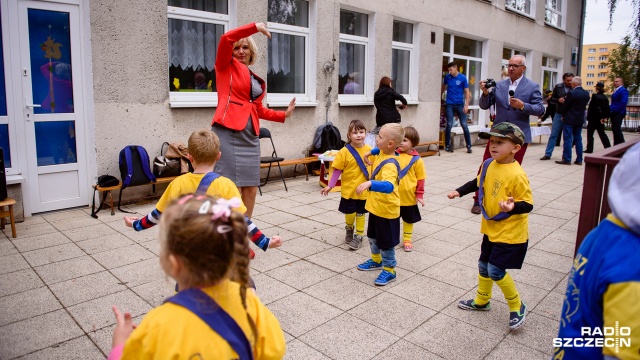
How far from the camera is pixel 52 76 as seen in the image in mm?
6066

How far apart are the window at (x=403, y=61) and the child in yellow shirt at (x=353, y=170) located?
6.98 meters

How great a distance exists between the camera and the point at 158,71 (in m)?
6.88

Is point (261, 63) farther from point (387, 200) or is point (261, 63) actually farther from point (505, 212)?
point (505, 212)

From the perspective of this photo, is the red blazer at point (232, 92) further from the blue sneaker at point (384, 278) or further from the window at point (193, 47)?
the window at point (193, 47)

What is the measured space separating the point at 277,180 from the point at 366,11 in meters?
4.24

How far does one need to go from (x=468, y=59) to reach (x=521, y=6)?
13.9ft

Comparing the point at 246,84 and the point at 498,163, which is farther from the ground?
the point at 246,84

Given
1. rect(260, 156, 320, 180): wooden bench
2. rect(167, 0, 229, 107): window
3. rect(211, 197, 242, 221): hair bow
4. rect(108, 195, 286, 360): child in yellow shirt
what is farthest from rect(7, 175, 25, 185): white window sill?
rect(211, 197, 242, 221): hair bow

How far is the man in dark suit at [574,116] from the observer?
11.1 m

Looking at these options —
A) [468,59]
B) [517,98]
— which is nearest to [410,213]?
[517,98]

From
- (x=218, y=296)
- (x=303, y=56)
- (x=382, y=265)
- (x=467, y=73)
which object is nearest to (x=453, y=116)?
(x=467, y=73)

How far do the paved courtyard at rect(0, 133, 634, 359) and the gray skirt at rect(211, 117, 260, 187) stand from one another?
83 cm

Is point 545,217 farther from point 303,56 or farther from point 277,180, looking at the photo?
point 303,56

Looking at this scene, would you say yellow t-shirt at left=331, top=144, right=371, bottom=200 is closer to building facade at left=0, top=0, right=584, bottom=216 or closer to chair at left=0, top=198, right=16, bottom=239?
building facade at left=0, top=0, right=584, bottom=216
